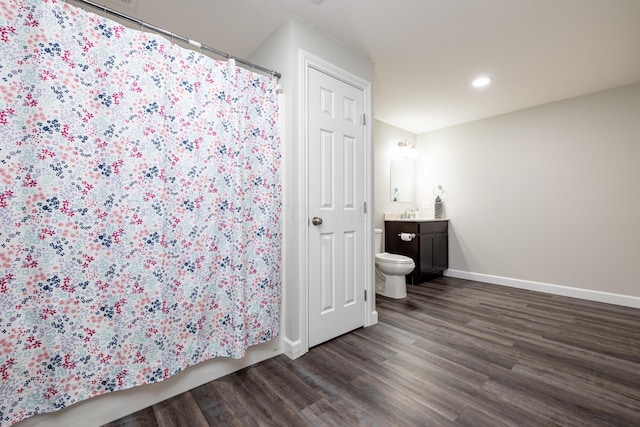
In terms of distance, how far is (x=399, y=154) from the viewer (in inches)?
161

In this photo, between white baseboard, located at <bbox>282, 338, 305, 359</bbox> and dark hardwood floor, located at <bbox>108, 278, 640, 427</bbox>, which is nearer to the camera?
dark hardwood floor, located at <bbox>108, 278, 640, 427</bbox>

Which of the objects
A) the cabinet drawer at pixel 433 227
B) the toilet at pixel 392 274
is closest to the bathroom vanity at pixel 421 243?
the cabinet drawer at pixel 433 227

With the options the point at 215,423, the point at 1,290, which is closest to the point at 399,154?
the point at 215,423

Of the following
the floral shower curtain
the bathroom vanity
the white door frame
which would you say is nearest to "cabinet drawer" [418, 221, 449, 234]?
the bathroom vanity

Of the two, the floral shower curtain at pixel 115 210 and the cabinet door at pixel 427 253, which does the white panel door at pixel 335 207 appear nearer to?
the floral shower curtain at pixel 115 210

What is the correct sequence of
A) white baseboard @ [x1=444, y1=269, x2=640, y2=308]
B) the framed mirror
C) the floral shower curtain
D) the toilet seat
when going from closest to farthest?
the floral shower curtain
white baseboard @ [x1=444, y1=269, x2=640, y2=308]
the toilet seat
the framed mirror

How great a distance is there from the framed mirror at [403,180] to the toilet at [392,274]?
1.27 metres

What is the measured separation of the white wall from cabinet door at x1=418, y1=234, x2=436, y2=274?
1.78 ft

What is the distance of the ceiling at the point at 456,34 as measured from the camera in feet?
5.73

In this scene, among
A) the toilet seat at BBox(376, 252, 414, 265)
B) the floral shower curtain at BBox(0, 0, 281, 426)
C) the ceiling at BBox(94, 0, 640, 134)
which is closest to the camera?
the floral shower curtain at BBox(0, 0, 281, 426)

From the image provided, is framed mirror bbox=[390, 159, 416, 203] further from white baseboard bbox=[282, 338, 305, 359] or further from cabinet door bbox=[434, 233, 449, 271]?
white baseboard bbox=[282, 338, 305, 359]

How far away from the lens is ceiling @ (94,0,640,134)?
68.7 inches

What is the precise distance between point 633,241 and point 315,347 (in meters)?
3.53

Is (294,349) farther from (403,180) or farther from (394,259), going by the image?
(403,180)
